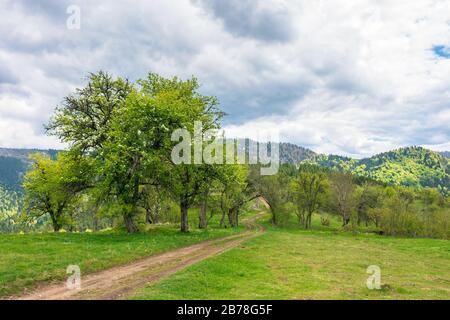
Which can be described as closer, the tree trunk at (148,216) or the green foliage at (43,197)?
the green foliage at (43,197)

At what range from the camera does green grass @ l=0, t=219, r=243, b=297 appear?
18375 millimetres

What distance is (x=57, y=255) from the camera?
953 inches

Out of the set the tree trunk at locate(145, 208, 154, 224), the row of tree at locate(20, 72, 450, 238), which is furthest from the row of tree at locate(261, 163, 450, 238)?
the row of tree at locate(20, 72, 450, 238)

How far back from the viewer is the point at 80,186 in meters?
39.1

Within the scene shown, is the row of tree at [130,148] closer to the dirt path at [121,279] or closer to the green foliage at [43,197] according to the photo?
the dirt path at [121,279]

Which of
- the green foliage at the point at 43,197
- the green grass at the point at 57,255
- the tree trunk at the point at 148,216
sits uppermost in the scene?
the green foliage at the point at 43,197

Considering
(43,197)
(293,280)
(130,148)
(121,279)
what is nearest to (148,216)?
(43,197)

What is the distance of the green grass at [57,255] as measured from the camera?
1838 cm

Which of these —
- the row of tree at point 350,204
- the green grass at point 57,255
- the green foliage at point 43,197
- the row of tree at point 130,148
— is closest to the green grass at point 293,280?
the green grass at point 57,255

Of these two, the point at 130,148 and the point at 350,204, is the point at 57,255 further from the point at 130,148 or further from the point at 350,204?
the point at 350,204

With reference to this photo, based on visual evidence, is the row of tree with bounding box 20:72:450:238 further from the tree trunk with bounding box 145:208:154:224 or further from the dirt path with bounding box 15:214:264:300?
the tree trunk with bounding box 145:208:154:224
